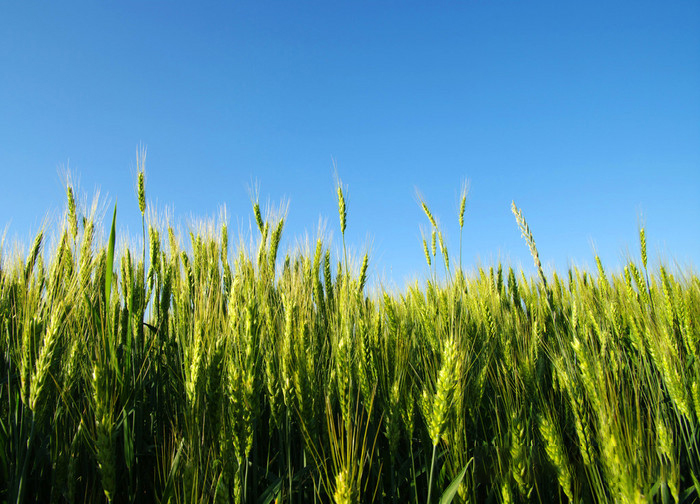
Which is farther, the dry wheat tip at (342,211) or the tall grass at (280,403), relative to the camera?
the dry wheat tip at (342,211)

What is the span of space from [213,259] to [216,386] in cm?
158

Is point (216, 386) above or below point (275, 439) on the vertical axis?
above

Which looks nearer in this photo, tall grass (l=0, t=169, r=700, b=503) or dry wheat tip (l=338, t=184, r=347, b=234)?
tall grass (l=0, t=169, r=700, b=503)

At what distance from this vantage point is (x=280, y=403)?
149 centimetres

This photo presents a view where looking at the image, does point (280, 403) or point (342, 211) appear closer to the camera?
point (280, 403)

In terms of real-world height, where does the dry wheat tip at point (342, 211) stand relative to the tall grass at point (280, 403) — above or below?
above

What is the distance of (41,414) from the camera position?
1.24 m

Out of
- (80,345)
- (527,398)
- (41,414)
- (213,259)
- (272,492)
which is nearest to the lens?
(41,414)

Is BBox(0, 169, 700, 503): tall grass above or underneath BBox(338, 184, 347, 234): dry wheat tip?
underneath

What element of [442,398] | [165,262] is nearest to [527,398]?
[442,398]

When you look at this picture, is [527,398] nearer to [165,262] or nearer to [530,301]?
[530,301]

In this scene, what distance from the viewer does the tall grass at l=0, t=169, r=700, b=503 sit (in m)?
1.26

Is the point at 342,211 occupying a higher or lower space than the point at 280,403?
higher

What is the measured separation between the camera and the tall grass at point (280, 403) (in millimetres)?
1257
